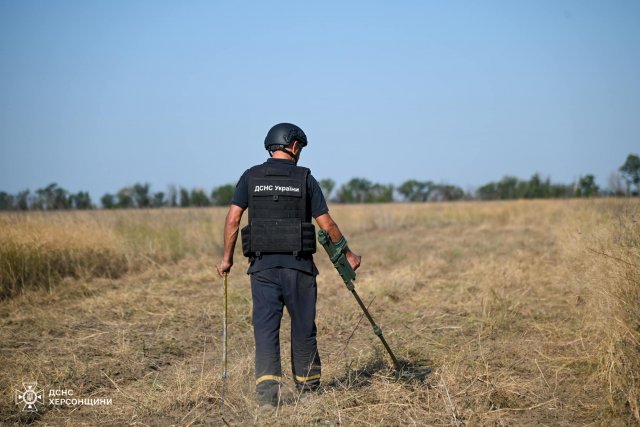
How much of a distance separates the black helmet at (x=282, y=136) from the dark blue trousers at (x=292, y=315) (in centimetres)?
96

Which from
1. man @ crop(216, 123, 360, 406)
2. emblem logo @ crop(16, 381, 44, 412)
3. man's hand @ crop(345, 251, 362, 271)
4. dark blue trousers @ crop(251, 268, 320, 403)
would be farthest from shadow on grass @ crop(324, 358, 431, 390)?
emblem logo @ crop(16, 381, 44, 412)

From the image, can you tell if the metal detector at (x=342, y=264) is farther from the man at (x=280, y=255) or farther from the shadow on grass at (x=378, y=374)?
the man at (x=280, y=255)

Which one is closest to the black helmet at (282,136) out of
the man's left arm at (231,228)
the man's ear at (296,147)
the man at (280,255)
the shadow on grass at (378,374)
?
the man's ear at (296,147)

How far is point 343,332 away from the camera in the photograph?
7.12 m

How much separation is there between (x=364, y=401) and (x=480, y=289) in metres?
4.95

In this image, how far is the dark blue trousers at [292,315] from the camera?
14.9 ft

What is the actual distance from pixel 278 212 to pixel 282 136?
0.60 meters

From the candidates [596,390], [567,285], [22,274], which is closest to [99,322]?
[22,274]

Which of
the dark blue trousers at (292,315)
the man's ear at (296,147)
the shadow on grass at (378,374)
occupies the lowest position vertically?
the shadow on grass at (378,374)

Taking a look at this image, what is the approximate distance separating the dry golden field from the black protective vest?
1125 mm

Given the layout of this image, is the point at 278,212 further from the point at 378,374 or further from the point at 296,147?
the point at 378,374

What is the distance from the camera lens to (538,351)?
5.73 metres

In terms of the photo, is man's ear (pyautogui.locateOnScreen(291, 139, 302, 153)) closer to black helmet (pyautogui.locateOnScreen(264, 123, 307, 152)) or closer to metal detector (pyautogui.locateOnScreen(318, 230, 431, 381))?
black helmet (pyautogui.locateOnScreen(264, 123, 307, 152))

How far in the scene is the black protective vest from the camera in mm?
4566
